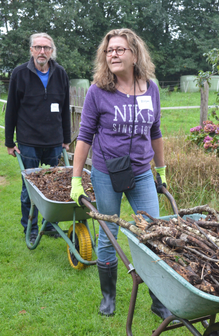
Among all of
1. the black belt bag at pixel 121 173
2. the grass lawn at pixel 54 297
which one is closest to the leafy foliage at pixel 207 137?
the grass lawn at pixel 54 297

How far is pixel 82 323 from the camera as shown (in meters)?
2.55

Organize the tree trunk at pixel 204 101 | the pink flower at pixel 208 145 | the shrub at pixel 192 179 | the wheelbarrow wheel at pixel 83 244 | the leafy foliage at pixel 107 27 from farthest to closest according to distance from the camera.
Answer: the leafy foliage at pixel 107 27
the tree trunk at pixel 204 101
the pink flower at pixel 208 145
the shrub at pixel 192 179
the wheelbarrow wheel at pixel 83 244

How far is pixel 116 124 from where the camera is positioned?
7.24ft

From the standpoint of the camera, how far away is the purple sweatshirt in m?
2.21

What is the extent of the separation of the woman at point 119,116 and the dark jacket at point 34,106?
1.29 metres

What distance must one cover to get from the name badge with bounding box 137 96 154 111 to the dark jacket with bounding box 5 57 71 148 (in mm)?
1543

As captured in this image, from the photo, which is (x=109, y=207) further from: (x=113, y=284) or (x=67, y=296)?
(x=67, y=296)

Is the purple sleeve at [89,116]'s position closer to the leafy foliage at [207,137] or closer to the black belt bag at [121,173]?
the black belt bag at [121,173]

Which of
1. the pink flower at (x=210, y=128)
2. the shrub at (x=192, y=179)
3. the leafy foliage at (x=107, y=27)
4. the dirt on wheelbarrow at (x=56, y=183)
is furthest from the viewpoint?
the leafy foliage at (x=107, y=27)

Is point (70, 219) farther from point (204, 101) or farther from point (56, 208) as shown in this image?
point (204, 101)

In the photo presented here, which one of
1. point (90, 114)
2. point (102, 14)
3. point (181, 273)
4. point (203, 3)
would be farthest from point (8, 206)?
point (203, 3)

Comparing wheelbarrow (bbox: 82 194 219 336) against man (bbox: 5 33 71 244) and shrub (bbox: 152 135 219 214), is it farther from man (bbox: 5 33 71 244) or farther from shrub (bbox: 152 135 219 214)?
shrub (bbox: 152 135 219 214)

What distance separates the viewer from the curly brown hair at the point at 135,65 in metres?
2.23

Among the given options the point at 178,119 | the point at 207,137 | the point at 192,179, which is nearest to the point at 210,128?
the point at 207,137
